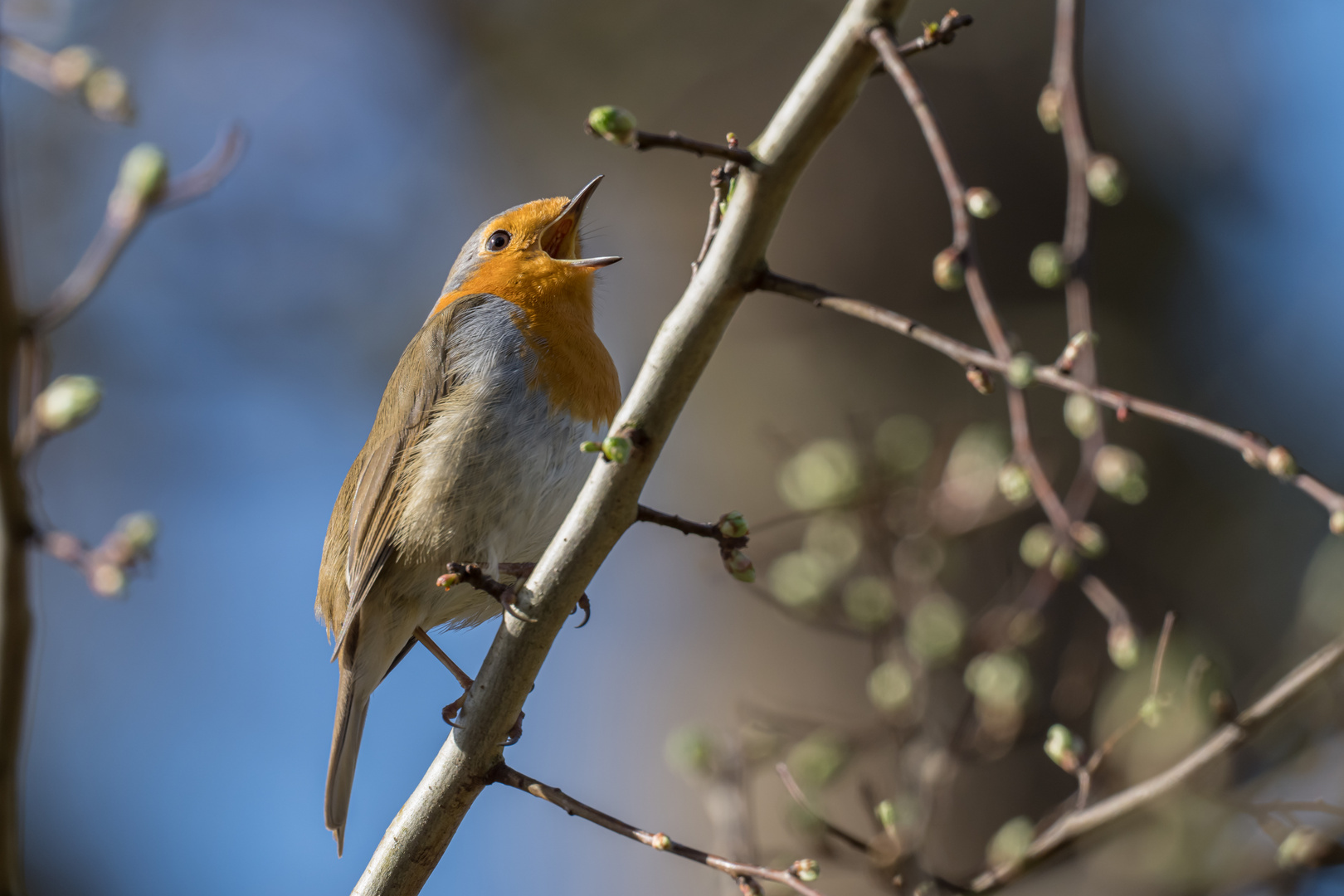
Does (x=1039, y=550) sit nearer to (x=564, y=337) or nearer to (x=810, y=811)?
(x=810, y=811)

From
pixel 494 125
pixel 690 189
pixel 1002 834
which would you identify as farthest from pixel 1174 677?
pixel 494 125

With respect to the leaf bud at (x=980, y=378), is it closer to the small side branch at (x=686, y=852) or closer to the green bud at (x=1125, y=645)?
the green bud at (x=1125, y=645)

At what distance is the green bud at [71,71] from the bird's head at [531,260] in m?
2.22

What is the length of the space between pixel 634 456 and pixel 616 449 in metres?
0.06

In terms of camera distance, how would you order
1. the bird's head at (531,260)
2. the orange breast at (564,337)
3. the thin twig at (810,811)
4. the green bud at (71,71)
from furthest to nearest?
the bird's head at (531,260)
the orange breast at (564,337)
the thin twig at (810,811)
the green bud at (71,71)

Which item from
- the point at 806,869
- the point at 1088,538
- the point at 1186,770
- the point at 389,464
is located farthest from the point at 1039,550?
the point at 389,464

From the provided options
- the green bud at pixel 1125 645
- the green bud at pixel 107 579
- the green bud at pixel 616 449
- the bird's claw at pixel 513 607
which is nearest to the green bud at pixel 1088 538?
the green bud at pixel 1125 645

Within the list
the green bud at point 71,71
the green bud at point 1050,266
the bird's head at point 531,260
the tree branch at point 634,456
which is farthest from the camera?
the bird's head at point 531,260

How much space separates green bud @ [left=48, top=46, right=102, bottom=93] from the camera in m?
1.04

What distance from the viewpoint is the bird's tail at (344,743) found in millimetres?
3125

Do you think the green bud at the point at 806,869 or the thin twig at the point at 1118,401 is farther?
the green bud at the point at 806,869

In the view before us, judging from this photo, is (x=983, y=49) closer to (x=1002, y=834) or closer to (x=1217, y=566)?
(x=1217, y=566)

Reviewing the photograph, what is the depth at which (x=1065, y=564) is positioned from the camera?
5.94 ft

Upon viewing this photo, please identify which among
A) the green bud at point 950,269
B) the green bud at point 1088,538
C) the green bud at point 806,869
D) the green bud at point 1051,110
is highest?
the green bud at point 1051,110
